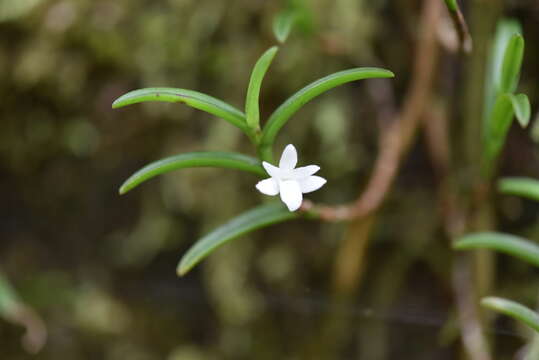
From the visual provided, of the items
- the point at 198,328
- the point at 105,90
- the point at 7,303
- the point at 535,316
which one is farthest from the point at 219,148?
the point at 535,316

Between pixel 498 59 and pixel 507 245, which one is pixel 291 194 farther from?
pixel 498 59

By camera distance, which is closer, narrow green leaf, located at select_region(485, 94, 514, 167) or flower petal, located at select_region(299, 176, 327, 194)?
flower petal, located at select_region(299, 176, 327, 194)

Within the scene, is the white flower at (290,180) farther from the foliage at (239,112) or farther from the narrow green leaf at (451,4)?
the narrow green leaf at (451,4)

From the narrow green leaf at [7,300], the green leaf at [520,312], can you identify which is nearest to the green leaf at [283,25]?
the green leaf at [520,312]

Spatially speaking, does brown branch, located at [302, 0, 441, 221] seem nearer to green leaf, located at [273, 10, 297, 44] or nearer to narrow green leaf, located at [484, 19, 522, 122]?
narrow green leaf, located at [484, 19, 522, 122]

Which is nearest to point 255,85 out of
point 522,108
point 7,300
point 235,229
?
point 235,229

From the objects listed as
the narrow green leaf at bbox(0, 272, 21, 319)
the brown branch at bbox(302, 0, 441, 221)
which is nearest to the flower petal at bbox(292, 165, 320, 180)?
→ the brown branch at bbox(302, 0, 441, 221)
